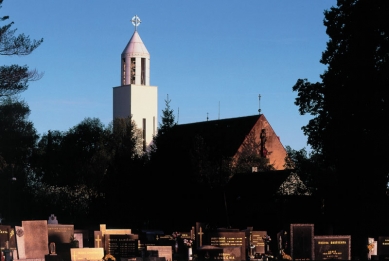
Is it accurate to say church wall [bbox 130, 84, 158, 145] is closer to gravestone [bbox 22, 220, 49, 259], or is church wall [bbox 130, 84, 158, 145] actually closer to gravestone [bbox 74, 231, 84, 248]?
gravestone [bbox 74, 231, 84, 248]

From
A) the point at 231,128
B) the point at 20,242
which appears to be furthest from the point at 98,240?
the point at 231,128

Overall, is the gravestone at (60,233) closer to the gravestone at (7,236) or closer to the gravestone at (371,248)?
the gravestone at (7,236)

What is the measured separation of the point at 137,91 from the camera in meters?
130

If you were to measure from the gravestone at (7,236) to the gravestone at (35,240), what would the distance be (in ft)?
2.65

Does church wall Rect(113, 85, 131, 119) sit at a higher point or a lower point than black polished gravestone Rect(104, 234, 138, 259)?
higher

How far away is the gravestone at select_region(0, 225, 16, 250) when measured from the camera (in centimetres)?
3478

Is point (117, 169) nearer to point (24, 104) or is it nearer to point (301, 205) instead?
point (301, 205)

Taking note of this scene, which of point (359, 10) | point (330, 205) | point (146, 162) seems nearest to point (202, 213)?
point (146, 162)

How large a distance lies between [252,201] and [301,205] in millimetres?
9371

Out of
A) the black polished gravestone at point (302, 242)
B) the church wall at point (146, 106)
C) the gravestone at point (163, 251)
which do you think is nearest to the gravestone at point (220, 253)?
the gravestone at point (163, 251)

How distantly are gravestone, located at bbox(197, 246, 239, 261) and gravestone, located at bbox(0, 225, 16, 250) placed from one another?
6.54 m

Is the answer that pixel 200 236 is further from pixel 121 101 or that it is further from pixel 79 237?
pixel 121 101

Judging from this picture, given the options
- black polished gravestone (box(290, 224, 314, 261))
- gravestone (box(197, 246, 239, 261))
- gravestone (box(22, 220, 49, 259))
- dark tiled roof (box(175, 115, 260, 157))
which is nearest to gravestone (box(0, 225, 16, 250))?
gravestone (box(22, 220, 49, 259))

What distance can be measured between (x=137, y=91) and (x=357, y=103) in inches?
3272
